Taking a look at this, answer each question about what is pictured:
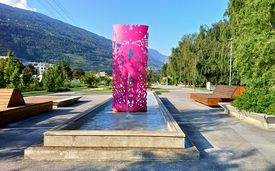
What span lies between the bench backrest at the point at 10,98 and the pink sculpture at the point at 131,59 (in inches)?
172

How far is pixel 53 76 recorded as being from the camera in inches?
1101

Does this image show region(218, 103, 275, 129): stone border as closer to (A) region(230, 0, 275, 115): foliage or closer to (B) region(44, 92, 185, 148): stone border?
(A) region(230, 0, 275, 115): foliage

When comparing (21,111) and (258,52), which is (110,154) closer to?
(21,111)

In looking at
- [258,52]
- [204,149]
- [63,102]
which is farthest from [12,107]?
[258,52]

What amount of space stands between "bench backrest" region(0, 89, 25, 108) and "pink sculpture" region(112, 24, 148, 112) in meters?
4.38

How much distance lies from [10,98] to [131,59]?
17.5 ft

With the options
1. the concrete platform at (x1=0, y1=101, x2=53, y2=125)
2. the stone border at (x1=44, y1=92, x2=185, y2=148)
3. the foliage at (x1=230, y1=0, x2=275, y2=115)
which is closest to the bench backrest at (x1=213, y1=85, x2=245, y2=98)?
the foliage at (x1=230, y1=0, x2=275, y2=115)

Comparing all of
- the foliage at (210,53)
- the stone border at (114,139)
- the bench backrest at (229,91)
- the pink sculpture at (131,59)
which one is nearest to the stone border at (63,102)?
the pink sculpture at (131,59)

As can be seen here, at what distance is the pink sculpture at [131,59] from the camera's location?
8.36m

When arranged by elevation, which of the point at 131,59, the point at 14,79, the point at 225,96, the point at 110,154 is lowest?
the point at 110,154

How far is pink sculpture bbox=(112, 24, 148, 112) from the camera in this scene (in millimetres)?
8359

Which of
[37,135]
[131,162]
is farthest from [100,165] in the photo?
[37,135]

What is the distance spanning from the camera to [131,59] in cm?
840

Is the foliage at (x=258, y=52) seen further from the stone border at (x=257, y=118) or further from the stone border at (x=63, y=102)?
the stone border at (x=63, y=102)
